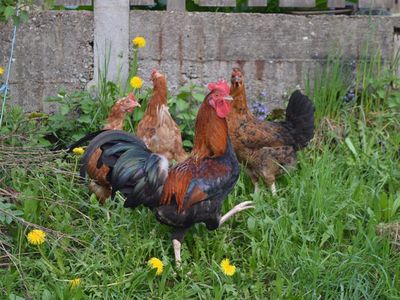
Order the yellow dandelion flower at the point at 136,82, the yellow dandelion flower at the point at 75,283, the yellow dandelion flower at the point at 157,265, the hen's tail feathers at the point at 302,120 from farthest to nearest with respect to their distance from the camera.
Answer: the yellow dandelion flower at the point at 136,82
the hen's tail feathers at the point at 302,120
the yellow dandelion flower at the point at 157,265
the yellow dandelion flower at the point at 75,283

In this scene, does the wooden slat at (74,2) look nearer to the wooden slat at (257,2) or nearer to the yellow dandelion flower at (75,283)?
the wooden slat at (257,2)

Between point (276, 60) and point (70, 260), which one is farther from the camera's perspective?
point (276, 60)

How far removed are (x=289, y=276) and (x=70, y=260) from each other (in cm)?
128

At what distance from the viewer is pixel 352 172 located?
5500 mm

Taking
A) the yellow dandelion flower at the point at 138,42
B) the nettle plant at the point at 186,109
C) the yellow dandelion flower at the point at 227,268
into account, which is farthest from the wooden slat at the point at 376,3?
the yellow dandelion flower at the point at 227,268

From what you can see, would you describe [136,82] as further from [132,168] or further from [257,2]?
[132,168]

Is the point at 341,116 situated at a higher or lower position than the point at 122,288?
higher

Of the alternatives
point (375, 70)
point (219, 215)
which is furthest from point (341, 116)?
point (219, 215)

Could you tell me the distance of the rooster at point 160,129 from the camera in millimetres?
5305

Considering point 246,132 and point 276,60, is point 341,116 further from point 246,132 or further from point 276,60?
point 246,132

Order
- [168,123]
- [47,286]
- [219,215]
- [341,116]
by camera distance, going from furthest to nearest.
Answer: [341,116]
[168,123]
[219,215]
[47,286]

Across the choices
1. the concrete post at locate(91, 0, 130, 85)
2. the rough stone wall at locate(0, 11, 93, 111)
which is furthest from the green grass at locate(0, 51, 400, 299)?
the concrete post at locate(91, 0, 130, 85)

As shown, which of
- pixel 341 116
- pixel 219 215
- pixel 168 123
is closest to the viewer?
pixel 219 215

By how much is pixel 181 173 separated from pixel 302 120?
1358mm
